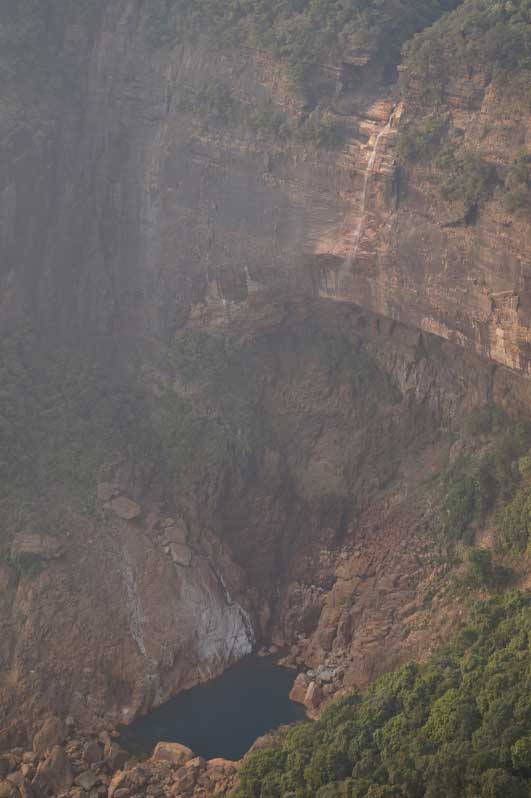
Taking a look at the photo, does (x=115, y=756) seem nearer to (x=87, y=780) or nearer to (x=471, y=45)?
(x=87, y=780)

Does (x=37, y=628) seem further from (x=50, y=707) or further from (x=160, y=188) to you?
(x=160, y=188)

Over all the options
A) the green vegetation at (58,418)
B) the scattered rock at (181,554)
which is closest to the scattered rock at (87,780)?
the scattered rock at (181,554)

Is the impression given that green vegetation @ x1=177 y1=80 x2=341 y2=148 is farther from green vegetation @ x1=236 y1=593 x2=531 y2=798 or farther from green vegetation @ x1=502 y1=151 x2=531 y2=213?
green vegetation @ x1=236 y1=593 x2=531 y2=798

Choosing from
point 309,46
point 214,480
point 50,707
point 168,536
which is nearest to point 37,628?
point 50,707

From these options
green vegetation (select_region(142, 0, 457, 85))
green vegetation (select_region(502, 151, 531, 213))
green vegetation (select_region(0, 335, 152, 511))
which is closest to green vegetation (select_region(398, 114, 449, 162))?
green vegetation (select_region(502, 151, 531, 213))

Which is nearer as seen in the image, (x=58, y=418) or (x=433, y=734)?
(x=433, y=734)

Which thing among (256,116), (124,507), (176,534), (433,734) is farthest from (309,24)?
(433,734)

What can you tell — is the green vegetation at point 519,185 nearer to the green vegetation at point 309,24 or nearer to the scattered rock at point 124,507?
the green vegetation at point 309,24
